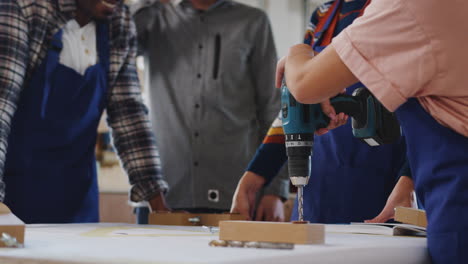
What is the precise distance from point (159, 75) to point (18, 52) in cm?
78

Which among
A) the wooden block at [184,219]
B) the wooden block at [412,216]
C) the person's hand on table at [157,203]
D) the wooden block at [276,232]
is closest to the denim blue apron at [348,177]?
the wooden block at [184,219]

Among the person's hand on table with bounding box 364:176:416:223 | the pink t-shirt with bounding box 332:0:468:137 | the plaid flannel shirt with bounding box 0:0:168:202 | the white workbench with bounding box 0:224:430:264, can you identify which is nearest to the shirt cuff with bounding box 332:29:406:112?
the pink t-shirt with bounding box 332:0:468:137

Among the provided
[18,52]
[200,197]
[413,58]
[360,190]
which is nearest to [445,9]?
[413,58]

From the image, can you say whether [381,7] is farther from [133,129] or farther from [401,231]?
[133,129]

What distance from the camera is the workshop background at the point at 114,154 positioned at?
3.84m

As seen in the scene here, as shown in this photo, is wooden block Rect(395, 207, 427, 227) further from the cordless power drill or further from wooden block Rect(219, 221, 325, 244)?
wooden block Rect(219, 221, 325, 244)

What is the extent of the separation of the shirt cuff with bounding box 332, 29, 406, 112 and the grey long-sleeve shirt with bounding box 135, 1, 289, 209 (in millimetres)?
1542

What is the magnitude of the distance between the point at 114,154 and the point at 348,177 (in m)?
3.05

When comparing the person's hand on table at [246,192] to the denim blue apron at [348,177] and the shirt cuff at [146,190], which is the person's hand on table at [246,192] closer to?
the denim blue apron at [348,177]

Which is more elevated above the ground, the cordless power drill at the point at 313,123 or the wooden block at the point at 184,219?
the cordless power drill at the point at 313,123

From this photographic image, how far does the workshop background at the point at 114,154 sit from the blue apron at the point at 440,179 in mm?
1818

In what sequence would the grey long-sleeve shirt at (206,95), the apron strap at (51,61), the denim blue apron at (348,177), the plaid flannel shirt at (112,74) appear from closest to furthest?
the denim blue apron at (348,177), the plaid flannel shirt at (112,74), the apron strap at (51,61), the grey long-sleeve shirt at (206,95)

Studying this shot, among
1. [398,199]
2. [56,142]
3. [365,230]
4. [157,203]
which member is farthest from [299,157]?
[56,142]

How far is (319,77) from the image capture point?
945 millimetres
